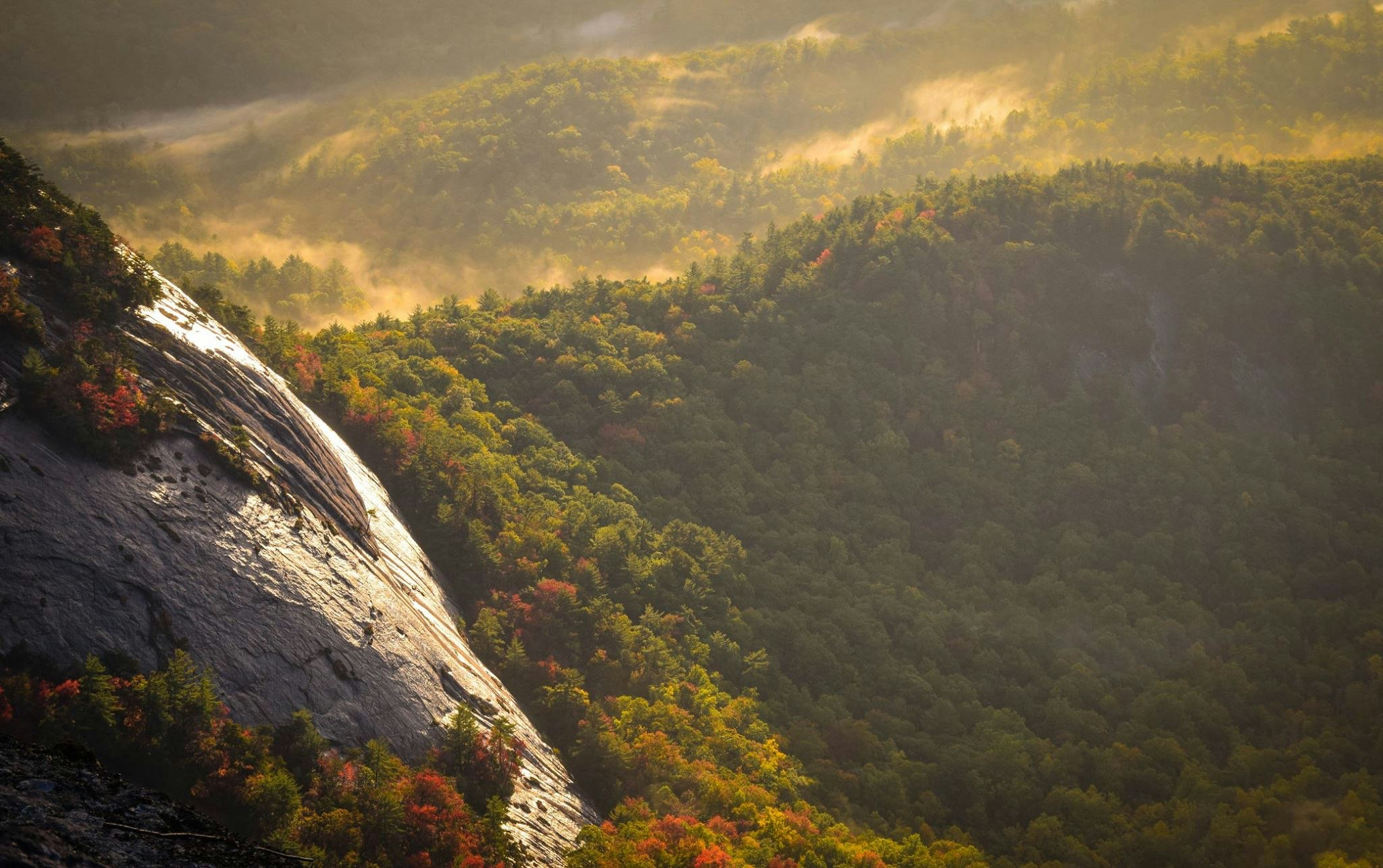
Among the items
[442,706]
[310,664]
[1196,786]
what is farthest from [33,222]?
[1196,786]

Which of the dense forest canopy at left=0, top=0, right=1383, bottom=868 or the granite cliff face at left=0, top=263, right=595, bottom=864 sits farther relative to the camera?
the dense forest canopy at left=0, top=0, right=1383, bottom=868

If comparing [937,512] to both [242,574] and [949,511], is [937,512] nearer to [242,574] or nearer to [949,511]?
[949,511]

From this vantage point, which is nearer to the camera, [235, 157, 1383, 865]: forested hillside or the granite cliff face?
the granite cliff face

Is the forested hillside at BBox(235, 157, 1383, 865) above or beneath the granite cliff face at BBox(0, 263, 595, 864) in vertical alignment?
above

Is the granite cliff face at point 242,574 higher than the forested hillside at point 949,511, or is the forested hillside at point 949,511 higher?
the forested hillside at point 949,511

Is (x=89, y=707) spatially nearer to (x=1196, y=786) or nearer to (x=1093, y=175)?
(x=1196, y=786)

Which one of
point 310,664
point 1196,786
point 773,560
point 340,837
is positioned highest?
point 773,560
